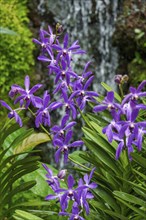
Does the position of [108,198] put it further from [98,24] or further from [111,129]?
[98,24]

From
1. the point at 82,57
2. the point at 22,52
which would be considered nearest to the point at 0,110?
the point at 22,52

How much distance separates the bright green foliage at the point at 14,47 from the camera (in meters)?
3.36

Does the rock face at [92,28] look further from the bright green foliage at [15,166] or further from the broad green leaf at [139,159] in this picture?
the broad green leaf at [139,159]

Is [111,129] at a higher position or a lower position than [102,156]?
higher

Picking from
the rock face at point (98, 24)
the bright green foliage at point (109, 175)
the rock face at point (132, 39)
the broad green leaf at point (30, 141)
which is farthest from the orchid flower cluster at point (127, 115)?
the rock face at point (98, 24)

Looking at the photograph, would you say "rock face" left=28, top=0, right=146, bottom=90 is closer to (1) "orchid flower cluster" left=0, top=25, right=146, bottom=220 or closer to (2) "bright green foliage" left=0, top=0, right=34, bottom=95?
(2) "bright green foliage" left=0, top=0, right=34, bottom=95

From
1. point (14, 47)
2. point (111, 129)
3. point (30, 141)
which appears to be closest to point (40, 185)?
point (30, 141)

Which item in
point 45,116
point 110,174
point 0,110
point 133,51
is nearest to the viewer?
point 45,116

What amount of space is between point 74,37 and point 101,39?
209mm

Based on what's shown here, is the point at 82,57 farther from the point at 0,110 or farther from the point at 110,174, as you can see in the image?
the point at 110,174

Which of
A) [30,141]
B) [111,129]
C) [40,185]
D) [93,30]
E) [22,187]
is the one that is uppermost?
[93,30]

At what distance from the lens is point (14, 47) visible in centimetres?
338

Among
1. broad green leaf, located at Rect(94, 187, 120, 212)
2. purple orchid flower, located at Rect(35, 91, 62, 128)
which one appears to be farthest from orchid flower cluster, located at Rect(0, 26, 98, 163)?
broad green leaf, located at Rect(94, 187, 120, 212)

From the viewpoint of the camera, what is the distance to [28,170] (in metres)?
1.63
